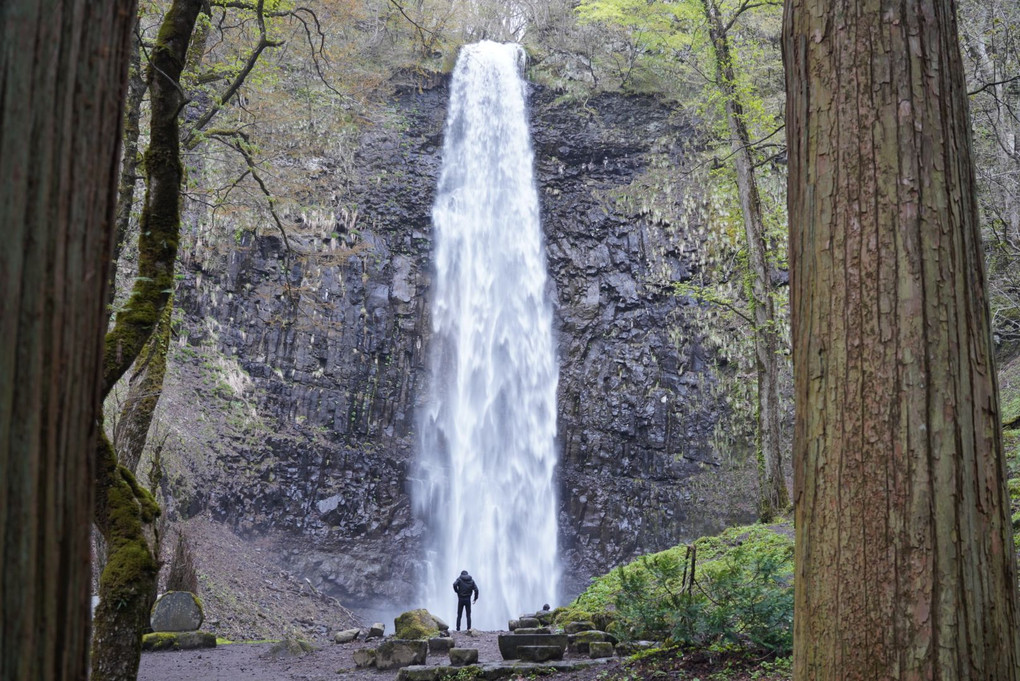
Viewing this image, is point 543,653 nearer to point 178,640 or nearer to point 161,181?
point 161,181

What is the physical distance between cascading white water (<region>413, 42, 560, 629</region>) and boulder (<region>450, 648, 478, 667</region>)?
1217 centimetres

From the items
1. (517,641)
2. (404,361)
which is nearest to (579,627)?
(517,641)

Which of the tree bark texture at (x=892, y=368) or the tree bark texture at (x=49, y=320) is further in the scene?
the tree bark texture at (x=892, y=368)

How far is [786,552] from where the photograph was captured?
764 centimetres

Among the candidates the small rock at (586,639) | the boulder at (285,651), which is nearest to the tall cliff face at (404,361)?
the boulder at (285,651)

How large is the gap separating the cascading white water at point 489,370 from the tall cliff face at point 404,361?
0.56m

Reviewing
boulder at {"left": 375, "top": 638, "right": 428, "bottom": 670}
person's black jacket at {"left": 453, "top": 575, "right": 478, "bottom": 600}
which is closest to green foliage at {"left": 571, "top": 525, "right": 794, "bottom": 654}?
boulder at {"left": 375, "top": 638, "right": 428, "bottom": 670}

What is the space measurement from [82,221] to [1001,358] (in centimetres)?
2044

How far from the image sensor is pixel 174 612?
11922mm

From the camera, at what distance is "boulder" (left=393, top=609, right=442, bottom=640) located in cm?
1219

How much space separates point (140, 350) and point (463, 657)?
16.8 ft

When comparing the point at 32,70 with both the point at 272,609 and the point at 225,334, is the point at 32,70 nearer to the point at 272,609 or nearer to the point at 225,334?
the point at 272,609

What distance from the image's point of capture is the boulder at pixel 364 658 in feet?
31.3

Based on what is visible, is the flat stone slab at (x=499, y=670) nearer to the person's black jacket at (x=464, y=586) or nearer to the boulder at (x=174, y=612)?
the boulder at (x=174, y=612)
